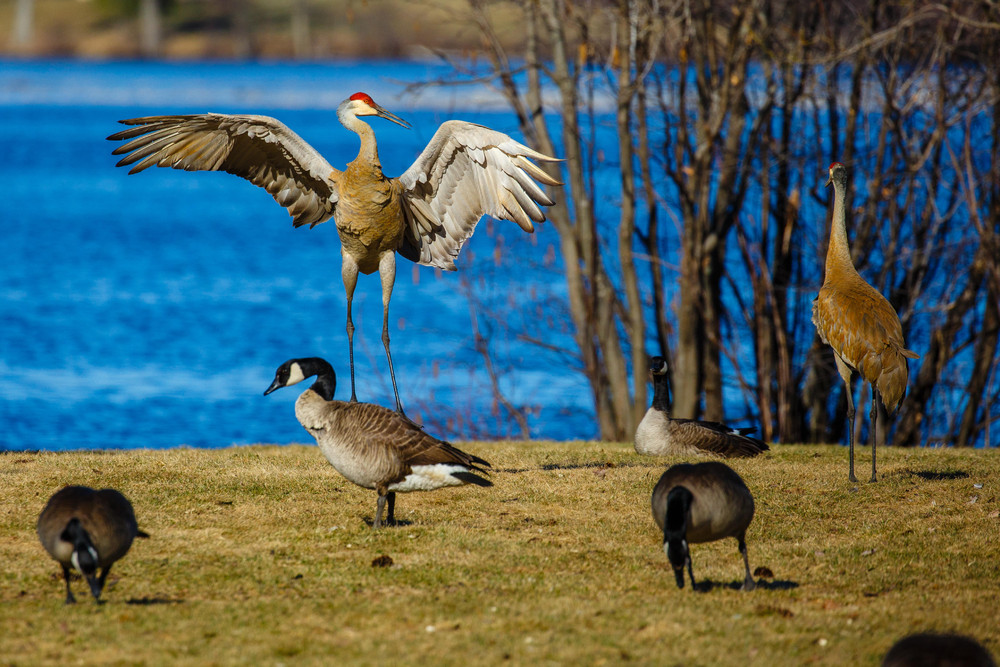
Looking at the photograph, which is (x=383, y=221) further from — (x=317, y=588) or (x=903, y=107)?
(x=903, y=107)

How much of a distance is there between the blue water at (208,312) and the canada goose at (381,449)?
20.5 ft

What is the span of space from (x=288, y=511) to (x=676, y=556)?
3.16 metres

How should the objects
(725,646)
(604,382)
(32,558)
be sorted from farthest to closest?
1. (604,382)
2. (32,558)
3. (725,646)

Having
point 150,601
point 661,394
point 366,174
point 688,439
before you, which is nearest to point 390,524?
point 150,601

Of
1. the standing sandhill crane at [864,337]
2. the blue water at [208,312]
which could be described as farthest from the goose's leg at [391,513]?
the blue water at [208,312]

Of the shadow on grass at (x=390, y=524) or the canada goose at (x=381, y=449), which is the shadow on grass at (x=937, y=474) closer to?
the canada goose at (x=381, y=449)

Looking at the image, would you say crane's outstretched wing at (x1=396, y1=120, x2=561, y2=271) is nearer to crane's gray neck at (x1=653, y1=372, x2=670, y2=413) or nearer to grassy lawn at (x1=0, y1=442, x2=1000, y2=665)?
crane's gray neck at (x1=653, y1=372, x2=670, y2=413)

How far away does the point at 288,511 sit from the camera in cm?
775

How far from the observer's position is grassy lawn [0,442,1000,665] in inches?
209

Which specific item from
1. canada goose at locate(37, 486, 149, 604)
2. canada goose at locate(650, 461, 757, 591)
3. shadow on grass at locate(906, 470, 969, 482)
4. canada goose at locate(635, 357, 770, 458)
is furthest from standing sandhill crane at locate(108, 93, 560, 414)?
shadow on grass at locate(906, 470, 969, 482)

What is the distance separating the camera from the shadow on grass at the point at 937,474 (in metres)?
8.95

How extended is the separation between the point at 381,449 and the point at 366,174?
3.10 metres

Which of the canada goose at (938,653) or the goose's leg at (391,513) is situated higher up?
the canada goose at (938,653)

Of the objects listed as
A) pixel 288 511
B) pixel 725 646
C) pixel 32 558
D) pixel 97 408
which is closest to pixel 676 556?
pixel 725 646
